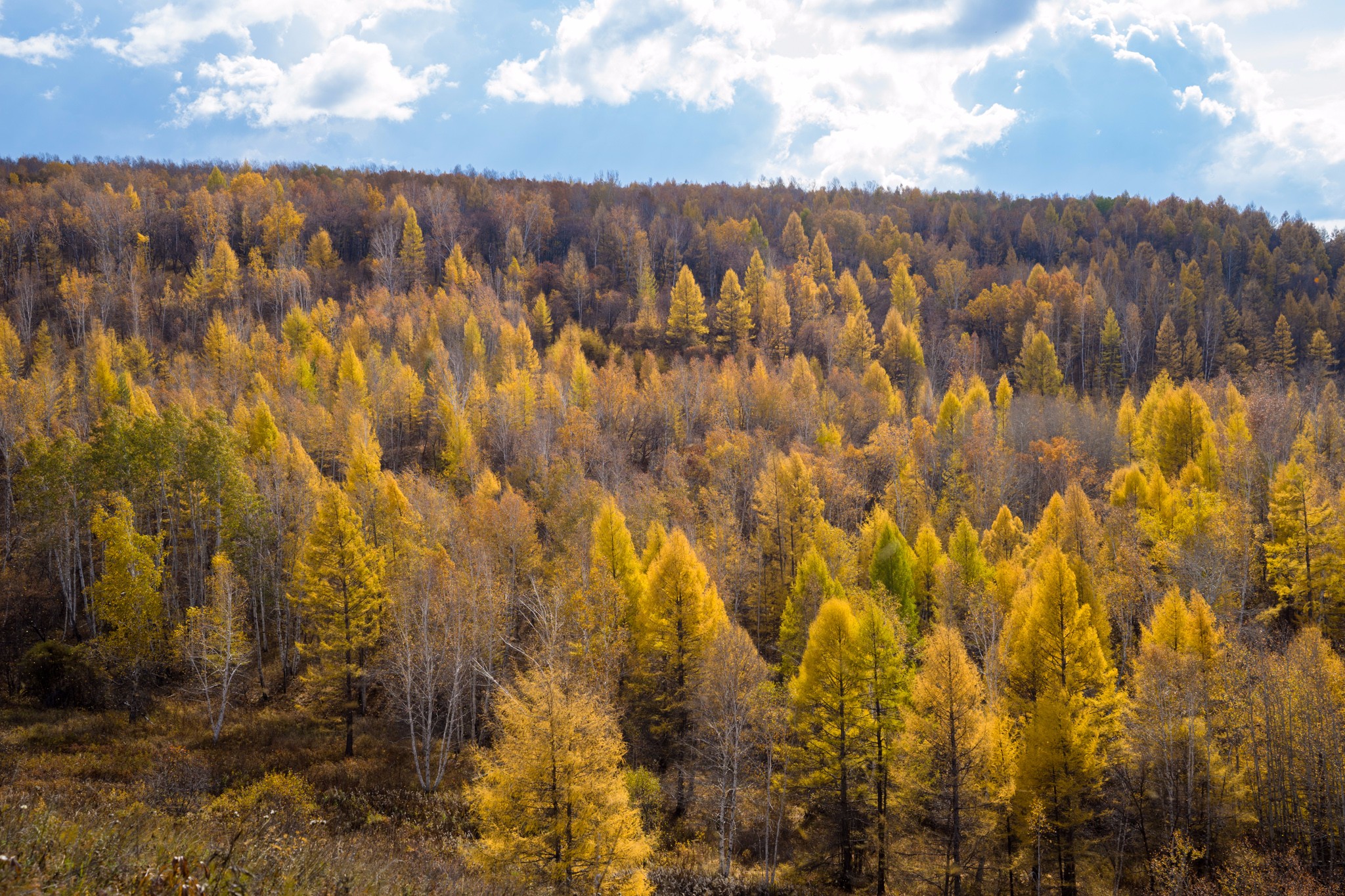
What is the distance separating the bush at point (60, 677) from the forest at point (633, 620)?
0.23m

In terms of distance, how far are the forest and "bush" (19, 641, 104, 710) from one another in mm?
227

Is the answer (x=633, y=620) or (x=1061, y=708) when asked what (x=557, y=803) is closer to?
(x=633, y=620)

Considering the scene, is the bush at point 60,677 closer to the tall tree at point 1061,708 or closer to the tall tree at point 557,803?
the tall tree at point 557,803

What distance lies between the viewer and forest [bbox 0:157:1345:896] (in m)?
23.1

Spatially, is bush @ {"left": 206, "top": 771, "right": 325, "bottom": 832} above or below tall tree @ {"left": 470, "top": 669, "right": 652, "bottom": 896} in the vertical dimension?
below

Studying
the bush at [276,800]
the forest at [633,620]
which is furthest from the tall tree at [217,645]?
the bush at [276,800]

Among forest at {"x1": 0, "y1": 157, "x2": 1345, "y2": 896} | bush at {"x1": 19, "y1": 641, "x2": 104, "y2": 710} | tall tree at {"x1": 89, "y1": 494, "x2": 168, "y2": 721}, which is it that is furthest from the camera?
tall tree at {"x1": 89, "y1": 494, "x2": 168, "y2": 721}

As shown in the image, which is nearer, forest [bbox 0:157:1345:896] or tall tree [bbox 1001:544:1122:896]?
forest [bbox 0:157:1345:896]

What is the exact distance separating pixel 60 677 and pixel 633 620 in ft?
91.9

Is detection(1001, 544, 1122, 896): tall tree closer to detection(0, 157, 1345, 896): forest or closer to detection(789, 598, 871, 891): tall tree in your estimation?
detection(0, 157, 1345, 896): forest

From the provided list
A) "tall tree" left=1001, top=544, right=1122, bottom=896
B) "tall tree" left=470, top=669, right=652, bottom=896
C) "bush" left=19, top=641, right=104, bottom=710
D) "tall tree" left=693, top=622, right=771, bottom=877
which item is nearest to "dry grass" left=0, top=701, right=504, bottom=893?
"bush" left=19, top=641, right=104, bottom=710

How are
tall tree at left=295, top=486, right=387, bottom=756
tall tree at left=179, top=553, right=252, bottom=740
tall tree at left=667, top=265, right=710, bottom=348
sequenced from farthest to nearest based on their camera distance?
tall tree at left=667, top=265, right=710, bottom=348 → tall tree at left=179, top=553, right=252, bottom=740 → tall tree at left=295, top=486, right=387, bottom=756

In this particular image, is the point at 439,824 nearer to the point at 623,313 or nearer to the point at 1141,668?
the point at 1141,668

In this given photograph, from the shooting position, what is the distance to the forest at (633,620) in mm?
23078
